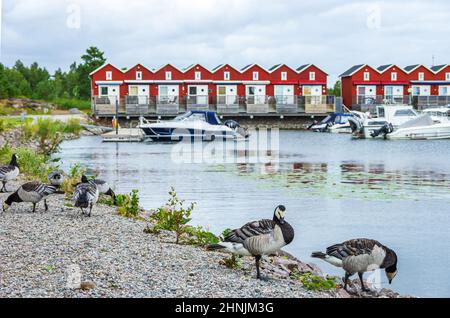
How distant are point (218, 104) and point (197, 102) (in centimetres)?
185

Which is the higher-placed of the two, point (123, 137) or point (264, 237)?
point (264, 237)

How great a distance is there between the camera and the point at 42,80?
46156mm

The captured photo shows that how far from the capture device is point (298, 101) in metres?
63.2

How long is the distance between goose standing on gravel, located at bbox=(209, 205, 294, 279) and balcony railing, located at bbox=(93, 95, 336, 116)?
171 ft

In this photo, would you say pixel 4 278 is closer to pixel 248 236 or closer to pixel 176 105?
pixel 248 236

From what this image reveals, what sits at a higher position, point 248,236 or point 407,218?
point 248,236

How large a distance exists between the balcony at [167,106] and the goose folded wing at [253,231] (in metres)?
53.1

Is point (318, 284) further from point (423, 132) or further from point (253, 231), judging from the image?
point (423, 132)

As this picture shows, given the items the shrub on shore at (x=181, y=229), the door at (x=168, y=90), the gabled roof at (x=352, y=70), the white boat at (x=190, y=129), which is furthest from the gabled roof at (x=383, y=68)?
the shrub on shore at (x=181, y=229)

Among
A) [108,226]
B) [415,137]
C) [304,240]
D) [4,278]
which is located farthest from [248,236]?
[415,137]

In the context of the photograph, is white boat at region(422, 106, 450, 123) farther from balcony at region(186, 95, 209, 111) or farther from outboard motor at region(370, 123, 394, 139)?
balcony at region(186, 95, 209, 111)

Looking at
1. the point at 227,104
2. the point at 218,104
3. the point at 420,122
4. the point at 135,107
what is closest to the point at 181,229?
Answer: the point at 420,122
